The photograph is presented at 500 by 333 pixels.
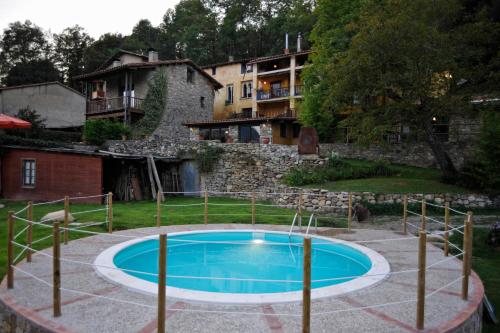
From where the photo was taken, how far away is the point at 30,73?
148 feet

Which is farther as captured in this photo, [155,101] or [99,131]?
[155,101]

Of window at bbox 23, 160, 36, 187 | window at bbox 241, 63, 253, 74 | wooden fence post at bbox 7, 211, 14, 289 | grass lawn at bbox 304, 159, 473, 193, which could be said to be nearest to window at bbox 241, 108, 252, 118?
window at bbox 241, 63, 253, 74

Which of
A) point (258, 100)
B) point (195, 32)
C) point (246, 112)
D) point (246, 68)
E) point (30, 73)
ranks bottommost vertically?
point (246, 112)

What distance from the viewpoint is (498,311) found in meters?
6.67

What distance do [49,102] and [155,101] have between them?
1021cm

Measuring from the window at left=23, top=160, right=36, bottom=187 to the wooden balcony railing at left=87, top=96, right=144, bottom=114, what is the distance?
12.0 m

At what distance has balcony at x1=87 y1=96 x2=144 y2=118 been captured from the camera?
31.6 metres

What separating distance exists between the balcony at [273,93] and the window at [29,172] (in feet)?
80.5

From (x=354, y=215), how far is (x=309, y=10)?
112ft

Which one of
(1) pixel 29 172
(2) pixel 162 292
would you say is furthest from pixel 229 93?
(2) pixel 162 292

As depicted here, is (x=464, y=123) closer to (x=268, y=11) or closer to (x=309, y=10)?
(x=309, y=10)

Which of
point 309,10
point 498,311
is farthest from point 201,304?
point 309,10

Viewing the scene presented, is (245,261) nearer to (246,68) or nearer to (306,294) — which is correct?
(306,294)

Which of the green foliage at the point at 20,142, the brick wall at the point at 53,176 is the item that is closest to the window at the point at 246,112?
the green foliage at the point at 20,142
